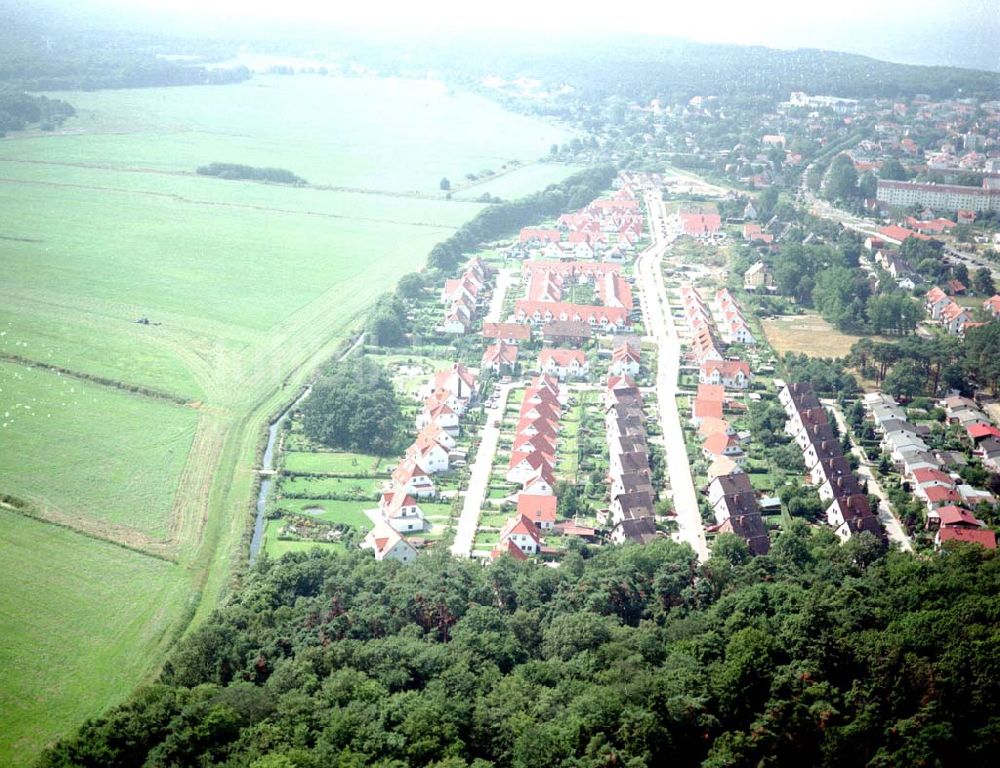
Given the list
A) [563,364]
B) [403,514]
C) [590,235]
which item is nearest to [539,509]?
[403,514]

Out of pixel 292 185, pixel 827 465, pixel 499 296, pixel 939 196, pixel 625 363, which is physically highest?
pixel 939 196

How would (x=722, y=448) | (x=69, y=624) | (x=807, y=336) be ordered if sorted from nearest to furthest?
(x=69, y=624)
(x=722, y=448)
(x=807, y=336)

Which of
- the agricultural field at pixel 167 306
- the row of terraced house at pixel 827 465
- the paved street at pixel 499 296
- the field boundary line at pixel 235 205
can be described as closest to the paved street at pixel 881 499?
the row of terraced house at pixel 827 465

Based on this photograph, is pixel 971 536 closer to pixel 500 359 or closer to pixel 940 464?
pixel 940 464

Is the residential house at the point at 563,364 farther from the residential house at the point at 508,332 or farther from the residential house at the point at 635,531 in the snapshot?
the residential house at the point at 635,531

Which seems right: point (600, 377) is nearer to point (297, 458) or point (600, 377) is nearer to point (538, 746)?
point (297, 458)

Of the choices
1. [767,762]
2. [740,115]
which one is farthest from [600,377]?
[740,115]
